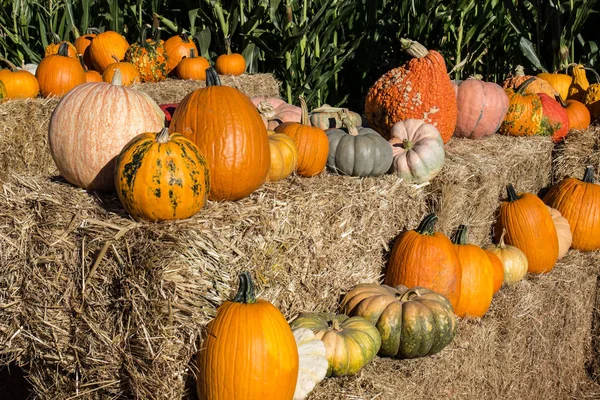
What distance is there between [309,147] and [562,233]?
230cm

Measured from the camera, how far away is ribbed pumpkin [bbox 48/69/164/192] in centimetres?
298

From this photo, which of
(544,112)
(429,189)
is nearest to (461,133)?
(544,112)

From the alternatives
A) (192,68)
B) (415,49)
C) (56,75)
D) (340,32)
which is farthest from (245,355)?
(340,32)

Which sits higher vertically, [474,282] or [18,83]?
[18,83]

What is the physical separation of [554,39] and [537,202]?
11.1 feet

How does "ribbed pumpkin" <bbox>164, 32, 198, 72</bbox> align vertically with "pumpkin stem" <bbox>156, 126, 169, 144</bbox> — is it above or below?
below

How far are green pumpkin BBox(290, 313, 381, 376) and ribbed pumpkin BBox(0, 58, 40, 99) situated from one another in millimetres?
4167

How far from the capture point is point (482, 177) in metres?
4.44

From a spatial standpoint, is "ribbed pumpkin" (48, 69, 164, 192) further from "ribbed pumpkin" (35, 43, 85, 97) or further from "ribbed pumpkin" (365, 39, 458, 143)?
"ribbed pumpkin" (35, 43, 85, 97)

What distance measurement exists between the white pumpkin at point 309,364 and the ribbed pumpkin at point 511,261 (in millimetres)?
1845

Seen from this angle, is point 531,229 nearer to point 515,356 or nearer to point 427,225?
point 515,356

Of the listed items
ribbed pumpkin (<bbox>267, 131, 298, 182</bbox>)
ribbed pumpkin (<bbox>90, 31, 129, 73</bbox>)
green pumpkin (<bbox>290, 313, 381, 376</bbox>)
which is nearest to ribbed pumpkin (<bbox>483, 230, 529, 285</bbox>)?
green pumpkin (<bbox>290, 313, 381, 376</bbox>)

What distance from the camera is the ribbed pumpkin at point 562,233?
4801 mm

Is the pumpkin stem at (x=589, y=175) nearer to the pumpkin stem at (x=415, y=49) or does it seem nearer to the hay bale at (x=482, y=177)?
the hay bale at (x=482, y=177)
